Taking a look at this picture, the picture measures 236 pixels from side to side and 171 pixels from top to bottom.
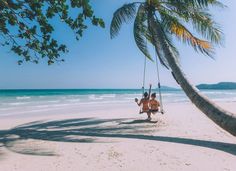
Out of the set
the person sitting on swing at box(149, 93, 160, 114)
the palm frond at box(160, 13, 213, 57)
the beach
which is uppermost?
the palm frond at box(160, 13, 213, 57)

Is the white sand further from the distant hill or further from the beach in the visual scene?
the distant hill

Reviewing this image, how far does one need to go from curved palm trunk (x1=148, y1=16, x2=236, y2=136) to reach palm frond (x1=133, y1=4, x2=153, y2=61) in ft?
3.65

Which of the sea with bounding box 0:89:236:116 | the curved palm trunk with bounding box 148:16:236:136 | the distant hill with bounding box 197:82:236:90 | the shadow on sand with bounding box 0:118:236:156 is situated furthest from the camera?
the distant hill with bounding box 197:82:236:90

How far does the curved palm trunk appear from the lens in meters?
6.51

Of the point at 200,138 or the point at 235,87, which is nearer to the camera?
the point at 200,138

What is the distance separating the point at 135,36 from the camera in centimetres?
1117

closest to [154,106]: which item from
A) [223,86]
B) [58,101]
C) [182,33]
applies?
[182,33]

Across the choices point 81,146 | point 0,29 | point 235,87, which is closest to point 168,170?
point 81,146

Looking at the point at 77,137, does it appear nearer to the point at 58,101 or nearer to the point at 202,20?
the point at 202,20

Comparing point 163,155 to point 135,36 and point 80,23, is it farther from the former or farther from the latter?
point 135,36

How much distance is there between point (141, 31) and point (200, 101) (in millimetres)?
4962

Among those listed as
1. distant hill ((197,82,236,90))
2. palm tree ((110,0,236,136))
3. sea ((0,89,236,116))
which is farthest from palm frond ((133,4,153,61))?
distant hill ((197,82,236,90))

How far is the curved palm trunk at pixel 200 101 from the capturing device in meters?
6.51

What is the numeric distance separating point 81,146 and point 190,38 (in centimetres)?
572
